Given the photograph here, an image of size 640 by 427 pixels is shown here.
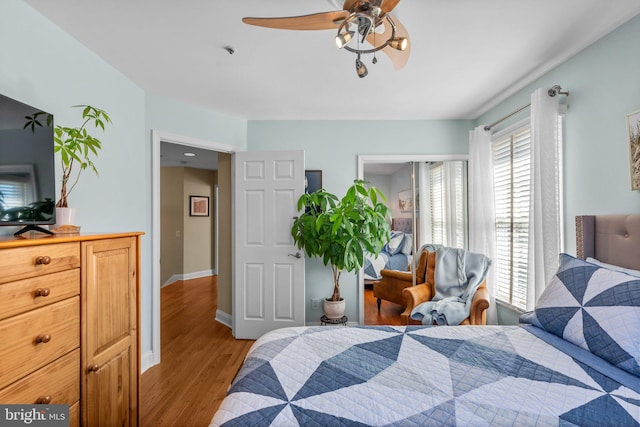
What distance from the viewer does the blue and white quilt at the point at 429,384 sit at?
95 centimetres

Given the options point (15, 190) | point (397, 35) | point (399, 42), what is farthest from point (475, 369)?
point (15, 190)

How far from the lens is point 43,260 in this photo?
1141 mm

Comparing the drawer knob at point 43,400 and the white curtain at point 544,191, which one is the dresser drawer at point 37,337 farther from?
the white curtain at point 544,191

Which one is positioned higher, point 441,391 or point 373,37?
point 373,37

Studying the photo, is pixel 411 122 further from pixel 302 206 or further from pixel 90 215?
pixel 90 215

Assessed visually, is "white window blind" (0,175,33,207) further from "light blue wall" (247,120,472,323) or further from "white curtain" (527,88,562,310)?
"white curtain" (527,88,562,310)

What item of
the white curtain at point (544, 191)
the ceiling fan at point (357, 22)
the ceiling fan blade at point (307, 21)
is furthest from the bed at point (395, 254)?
the ceiling fan blade at point (307, 21)

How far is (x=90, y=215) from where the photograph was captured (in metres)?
2.14

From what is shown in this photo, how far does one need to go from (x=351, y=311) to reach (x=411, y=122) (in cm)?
234

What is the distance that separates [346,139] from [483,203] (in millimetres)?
1643

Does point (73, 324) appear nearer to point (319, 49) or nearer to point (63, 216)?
point (63, 216)

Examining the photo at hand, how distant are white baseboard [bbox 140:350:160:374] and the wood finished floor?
0.19 feet

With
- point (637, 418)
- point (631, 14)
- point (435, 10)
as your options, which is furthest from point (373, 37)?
point (637, 418)

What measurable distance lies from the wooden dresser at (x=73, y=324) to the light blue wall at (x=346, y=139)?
226 centimetres
